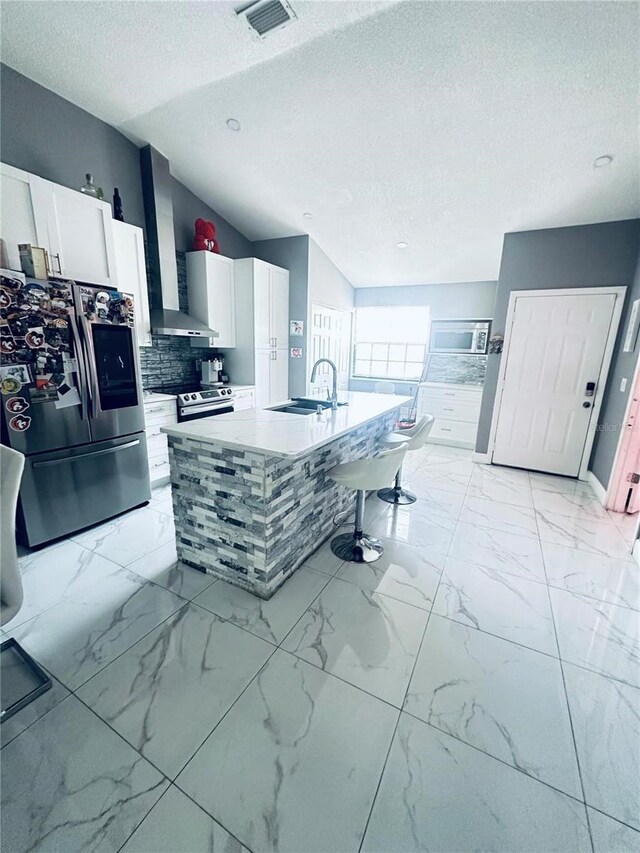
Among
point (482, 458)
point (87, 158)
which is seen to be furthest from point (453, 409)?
point (87, 158)

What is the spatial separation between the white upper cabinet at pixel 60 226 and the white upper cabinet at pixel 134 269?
A: 0.16 m

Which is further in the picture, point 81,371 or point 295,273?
point 295,273

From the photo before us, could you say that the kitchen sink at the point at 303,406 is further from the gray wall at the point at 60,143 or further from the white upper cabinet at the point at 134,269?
the gray wall at the point at 60,143

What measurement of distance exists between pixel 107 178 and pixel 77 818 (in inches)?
159

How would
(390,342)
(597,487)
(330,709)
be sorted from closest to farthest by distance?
(330,709) < (597,487) < (390,342)

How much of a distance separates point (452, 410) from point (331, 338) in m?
2.13

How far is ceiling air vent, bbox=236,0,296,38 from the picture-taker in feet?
6.15

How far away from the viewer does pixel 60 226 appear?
242 centimetres

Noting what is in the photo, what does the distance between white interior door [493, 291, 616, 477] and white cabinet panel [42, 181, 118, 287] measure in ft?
13.2

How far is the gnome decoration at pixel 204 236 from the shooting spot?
12.3 ft

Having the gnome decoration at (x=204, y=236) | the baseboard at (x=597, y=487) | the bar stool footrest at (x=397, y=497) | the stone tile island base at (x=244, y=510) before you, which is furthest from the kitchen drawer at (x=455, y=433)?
the gnome decoration at (x=204, y=236)

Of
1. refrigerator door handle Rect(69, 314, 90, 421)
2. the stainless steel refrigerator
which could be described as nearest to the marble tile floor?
the stainless steel refrigerator

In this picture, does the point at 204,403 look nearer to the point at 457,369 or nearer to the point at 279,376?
the point at 279,376

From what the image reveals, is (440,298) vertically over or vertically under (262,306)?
over
